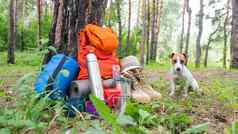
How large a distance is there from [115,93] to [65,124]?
88 cm

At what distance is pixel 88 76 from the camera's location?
3934mm

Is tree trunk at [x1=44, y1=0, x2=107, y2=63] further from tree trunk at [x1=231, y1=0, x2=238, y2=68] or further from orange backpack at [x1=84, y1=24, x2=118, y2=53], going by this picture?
tree trunk at [x1=231, y1=0, x2=238, y2=68]

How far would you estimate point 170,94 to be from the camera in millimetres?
5566

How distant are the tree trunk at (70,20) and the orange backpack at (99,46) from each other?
0.12 meters

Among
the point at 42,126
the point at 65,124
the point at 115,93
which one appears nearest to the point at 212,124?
the point at 115,93

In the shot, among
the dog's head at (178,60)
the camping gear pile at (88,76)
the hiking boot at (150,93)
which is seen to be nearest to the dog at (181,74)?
the dog's head at (178,60)

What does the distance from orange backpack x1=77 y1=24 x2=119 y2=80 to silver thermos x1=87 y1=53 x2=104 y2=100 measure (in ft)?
0.70

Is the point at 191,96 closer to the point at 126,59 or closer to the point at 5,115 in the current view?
the point at 126,59

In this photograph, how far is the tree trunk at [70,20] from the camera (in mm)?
4516

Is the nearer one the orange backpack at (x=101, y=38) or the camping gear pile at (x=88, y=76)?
the camping gear pile at (x=88, y=76)

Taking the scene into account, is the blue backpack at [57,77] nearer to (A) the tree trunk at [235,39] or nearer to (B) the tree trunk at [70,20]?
(B) the tree trunk at [70,20]

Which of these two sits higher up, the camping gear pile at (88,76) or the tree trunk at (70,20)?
the tree trunk at (70,20)

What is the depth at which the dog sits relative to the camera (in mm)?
5854

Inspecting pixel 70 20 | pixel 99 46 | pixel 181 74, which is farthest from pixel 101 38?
pixel 181 74
